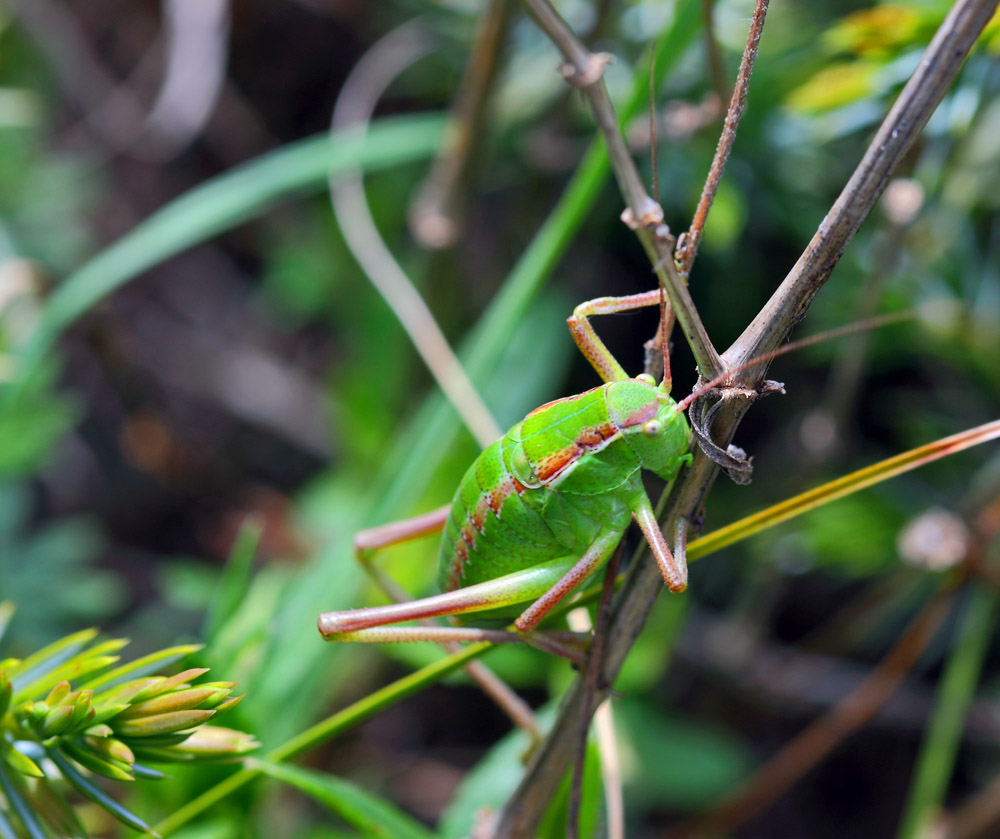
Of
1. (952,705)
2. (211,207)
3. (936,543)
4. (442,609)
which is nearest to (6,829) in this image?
(442,609)

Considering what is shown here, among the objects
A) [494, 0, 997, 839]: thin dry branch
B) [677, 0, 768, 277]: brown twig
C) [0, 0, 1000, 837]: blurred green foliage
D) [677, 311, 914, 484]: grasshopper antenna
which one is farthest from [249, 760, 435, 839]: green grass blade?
[677, 0, 768, 277]: brown twig

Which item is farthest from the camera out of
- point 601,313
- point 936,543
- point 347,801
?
point 936,543

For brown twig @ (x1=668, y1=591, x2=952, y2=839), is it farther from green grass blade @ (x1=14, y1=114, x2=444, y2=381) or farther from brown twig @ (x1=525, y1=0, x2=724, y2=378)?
green grass blade @ (x1=14, y1=114, x2=444, y2=381)

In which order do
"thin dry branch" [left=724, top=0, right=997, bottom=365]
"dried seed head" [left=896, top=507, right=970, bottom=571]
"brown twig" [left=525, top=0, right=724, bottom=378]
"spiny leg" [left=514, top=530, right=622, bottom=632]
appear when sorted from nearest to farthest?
"thin dry branch" [left=724, top=0, right=997, bottom=365] < "brown twig" [left=525, top=0, right=724, bottom=378] < "spiny leg" [left=514, top=530, right=622, bottom=632] < "dried seed head" [left=896, top=507, right=970, bottom=571]

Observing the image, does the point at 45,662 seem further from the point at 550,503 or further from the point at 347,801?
the point at 550,503

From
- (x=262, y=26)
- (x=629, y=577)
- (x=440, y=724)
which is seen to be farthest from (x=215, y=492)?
(x=629, y=577)

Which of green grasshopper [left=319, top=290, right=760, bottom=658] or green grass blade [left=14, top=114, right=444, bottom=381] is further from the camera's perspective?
green grass blade [left=14, top=114, right=444, bottom=381]

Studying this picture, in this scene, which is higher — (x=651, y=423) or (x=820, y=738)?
(x=651, y=423)
